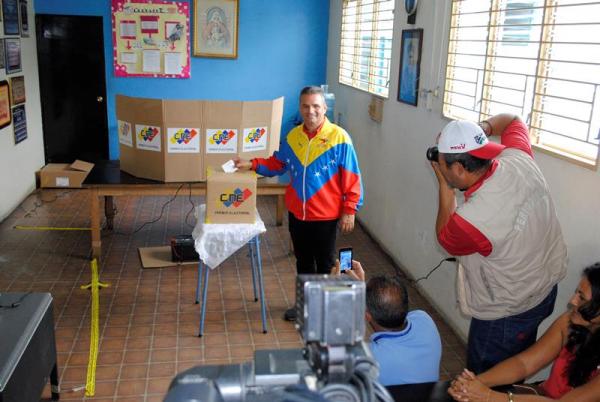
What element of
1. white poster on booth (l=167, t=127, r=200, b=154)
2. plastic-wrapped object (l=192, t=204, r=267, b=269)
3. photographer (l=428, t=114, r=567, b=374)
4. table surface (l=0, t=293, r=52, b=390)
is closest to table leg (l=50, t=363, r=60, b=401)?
table surface (l=0, t=293, r=52, b=390)

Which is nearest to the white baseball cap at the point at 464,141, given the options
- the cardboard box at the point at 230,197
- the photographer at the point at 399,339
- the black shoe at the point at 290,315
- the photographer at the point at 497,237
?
the photographer at the point at 497,237

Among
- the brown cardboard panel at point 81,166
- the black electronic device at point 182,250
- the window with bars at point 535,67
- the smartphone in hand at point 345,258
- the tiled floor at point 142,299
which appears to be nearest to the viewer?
the window with bars at point 535,67

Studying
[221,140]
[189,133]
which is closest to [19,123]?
[189,133]

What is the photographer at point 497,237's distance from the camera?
1.94m

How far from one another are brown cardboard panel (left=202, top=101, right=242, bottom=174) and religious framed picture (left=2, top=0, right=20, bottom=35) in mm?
2685

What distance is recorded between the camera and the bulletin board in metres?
6.28

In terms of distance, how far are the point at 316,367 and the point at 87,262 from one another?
12.7 feet

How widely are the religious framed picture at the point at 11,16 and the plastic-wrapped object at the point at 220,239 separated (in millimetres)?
3437

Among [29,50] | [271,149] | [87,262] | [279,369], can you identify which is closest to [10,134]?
[29,50]

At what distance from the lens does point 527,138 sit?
7.65 ft

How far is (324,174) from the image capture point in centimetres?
313

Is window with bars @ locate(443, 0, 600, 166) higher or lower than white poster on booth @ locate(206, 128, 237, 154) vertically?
higher

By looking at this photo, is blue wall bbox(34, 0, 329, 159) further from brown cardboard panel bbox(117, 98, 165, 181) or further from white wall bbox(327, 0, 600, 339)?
brown cardboard panel bbox(117, 98, 165, 181)

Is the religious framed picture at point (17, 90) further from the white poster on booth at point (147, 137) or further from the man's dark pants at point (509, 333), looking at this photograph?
the man's dark pants at point (509, 333)
